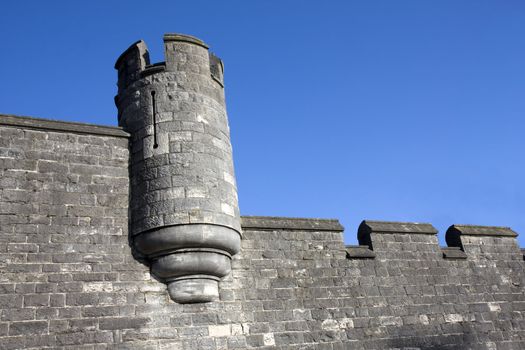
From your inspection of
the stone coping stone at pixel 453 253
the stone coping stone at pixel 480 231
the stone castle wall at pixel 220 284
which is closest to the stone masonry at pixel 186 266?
the stone castle wall at pixel 220 284

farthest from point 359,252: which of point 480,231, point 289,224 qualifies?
point 480,231

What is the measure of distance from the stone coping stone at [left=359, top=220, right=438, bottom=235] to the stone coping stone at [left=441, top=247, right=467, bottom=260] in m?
0.36

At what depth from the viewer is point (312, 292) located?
309 inches

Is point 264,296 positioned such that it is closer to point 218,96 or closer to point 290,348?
point 290,348

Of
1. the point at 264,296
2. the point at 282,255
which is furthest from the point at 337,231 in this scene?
the point at 264,296

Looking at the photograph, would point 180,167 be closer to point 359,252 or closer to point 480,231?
point 359,252

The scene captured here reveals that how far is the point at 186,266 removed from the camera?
681 centimetres

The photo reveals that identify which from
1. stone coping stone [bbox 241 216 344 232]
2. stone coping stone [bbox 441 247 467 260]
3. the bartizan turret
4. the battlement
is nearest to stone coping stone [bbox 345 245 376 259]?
stone coping stone [bbox 241 216 344 232]

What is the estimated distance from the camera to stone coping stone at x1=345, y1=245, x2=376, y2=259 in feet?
27.6

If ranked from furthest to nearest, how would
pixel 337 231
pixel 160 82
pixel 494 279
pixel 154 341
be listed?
pixel 494 279, pixel 337 231, pixel 160 82, pixel 154 341

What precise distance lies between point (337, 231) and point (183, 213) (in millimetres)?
2807

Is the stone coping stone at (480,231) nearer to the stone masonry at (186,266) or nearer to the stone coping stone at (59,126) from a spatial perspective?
the stone masonry at (186,266)

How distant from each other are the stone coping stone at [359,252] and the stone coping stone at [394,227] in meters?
0.33

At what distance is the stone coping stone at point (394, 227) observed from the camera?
8.84 m
